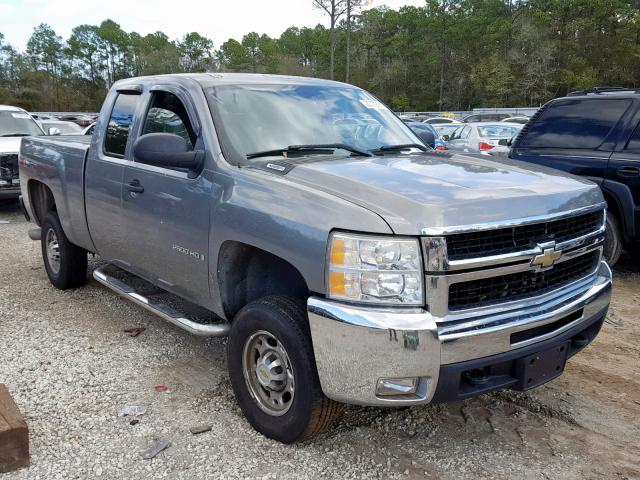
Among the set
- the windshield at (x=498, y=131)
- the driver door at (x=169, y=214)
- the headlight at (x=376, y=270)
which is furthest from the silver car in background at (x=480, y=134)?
the headlight at (x=376, y=270)

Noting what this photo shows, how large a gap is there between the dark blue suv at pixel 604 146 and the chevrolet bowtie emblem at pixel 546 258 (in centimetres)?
364

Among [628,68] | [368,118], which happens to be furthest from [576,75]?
[368,118]

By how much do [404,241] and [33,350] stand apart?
3279 mm

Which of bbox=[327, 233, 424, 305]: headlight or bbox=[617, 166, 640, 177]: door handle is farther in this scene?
bbox=[617, 166, 640, 177]: door handle

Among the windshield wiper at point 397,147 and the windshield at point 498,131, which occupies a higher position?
the windshield wiper at point 397,147

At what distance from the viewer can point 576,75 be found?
59125mm

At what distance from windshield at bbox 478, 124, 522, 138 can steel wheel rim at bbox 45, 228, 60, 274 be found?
39.3 ft

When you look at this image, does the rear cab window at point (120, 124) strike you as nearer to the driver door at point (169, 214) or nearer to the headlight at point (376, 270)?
the driver door at point (169, 214)

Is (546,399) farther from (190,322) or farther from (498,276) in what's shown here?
(190,322)

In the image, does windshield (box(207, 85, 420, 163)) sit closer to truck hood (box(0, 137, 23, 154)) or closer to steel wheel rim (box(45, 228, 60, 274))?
steel wheel rim (box(45, 228, 60, 274))

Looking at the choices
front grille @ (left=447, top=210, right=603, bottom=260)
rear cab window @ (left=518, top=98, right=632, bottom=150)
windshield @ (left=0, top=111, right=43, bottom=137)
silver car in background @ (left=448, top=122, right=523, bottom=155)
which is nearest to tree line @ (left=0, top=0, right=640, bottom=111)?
silver car in background @ (left=448, top=122, right=523, bottom=155)

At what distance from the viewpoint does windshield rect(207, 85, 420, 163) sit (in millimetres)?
3662

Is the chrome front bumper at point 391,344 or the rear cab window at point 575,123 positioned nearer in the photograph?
the chrome front bumper at point 391,344

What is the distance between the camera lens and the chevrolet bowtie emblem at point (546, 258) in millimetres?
2820
